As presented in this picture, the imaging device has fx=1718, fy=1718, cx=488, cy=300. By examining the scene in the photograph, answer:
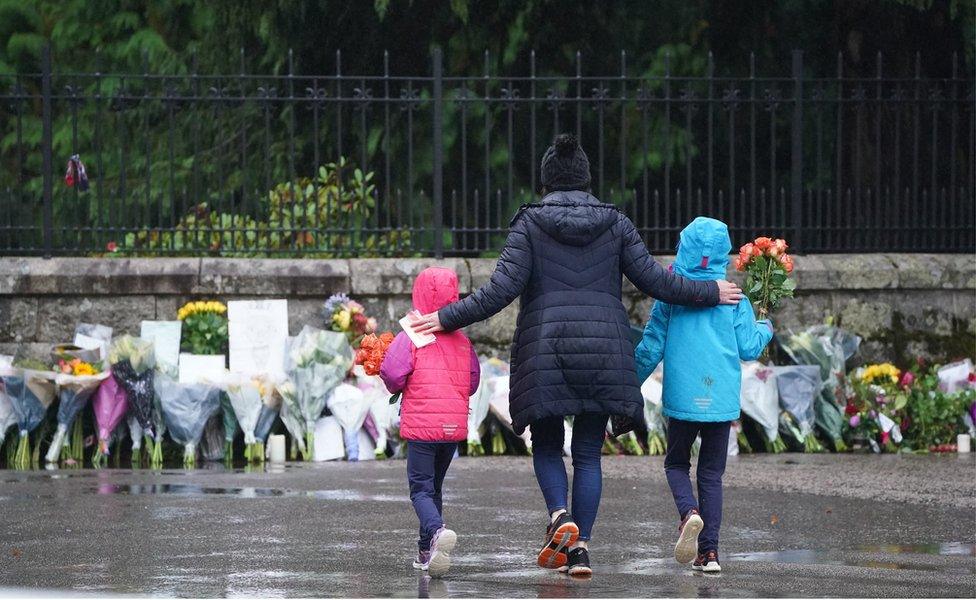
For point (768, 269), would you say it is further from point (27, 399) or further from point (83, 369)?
point (27, 399)

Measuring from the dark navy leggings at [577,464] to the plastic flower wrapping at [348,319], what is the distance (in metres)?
4.34

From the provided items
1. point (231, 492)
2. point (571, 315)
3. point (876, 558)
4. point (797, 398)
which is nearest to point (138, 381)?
point (231, 492)

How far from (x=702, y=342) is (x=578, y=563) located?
960mm

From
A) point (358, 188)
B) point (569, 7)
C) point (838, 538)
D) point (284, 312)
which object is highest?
point (569, 7)

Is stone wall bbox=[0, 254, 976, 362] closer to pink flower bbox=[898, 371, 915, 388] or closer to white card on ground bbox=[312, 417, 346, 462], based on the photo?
pink flower bbox=[898, 371, 915, 388]

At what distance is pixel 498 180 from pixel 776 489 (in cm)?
522

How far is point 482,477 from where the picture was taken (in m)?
9.19

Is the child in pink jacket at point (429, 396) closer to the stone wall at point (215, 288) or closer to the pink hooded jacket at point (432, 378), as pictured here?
the pink hooded jacket at point (432, 378)

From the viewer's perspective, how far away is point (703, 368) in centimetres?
639

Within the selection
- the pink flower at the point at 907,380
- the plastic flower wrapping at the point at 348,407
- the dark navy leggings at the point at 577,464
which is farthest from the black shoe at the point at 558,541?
the pink flower at the point at 907,380

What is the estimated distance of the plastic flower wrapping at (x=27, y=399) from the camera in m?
9.75

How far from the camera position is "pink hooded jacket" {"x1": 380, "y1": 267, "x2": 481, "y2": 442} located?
6246 millimetres

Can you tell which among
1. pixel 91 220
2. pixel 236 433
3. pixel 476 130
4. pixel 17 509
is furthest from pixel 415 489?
pixel 476 130

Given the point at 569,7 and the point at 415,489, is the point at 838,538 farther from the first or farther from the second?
the point at 569,7
